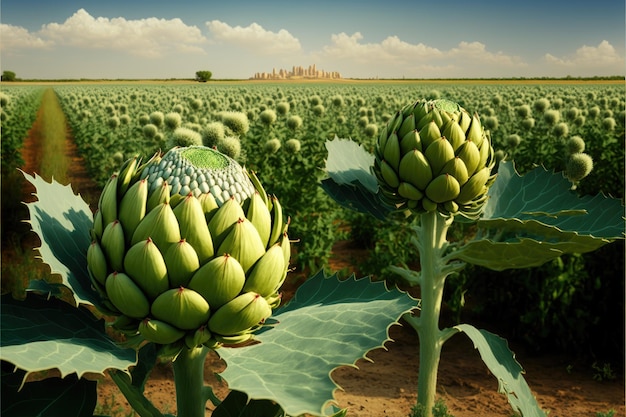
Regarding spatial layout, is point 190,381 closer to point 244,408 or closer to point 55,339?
point 244,408

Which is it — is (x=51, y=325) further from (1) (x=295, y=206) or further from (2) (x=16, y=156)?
(2) (x=16, y=156)

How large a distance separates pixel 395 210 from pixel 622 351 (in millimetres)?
3495

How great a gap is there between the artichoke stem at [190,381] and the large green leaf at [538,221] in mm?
1243

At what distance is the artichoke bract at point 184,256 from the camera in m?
1.05

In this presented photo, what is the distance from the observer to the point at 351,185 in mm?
2363

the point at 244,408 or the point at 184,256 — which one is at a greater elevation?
the point at 184,256

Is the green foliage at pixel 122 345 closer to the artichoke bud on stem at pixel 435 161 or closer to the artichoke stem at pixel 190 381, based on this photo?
the artichoke stem at pixel 190 381

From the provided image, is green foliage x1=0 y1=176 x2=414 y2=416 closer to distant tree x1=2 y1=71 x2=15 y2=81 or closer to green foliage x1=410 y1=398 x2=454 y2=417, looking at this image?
green foliage x1=410 y1=398 x2=454 y2=417

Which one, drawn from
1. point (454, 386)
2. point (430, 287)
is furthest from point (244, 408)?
point (454, 386)

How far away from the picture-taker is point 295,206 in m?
6.98

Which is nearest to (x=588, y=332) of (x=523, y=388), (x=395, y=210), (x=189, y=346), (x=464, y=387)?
(x=464, y=387)

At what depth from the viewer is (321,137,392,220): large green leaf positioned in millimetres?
2369

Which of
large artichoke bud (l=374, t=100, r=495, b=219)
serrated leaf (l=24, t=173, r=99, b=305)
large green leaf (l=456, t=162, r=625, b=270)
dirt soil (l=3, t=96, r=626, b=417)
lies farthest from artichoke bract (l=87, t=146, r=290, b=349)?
dirt soil (l=3, t=96, r=626, b=417)

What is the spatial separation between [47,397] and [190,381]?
0.96ft
